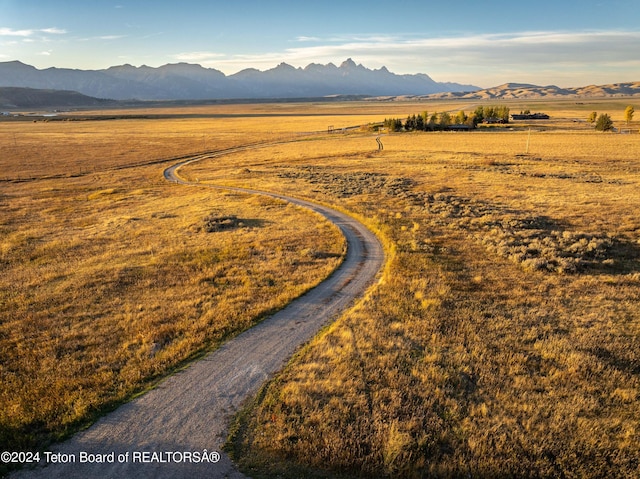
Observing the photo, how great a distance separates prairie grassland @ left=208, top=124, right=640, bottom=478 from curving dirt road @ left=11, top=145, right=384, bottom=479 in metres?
0.72

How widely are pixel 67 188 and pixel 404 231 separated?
2068 inches

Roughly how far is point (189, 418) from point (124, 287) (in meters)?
12.4

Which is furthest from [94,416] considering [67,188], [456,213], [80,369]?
[67,188]

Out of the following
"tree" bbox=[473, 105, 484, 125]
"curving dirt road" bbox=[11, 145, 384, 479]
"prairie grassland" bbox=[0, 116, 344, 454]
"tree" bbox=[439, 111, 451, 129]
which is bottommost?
"curving dirt road" bbox=[11, 145, 384, 479]

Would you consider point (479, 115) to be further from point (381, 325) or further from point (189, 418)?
point (189, 418)

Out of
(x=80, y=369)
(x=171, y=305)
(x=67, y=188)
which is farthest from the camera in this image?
(x=67, y=188)

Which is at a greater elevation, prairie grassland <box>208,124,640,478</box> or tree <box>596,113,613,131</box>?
tree <box>596,113,613,131</box>

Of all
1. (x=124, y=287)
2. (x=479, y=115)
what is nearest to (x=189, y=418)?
(x=124, y=287)

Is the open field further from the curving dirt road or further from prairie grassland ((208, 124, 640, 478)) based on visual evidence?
the curving dirt road

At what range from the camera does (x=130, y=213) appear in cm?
4066

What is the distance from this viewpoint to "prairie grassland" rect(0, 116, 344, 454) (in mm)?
12383

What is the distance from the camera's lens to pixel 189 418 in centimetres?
1096

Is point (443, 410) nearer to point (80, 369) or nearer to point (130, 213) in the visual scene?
point (80, 369)

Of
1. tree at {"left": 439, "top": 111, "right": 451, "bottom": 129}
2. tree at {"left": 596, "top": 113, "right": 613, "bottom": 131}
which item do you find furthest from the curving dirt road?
tree at {"left": 596, "top": 113, "right": 613, "bottom": 131}
